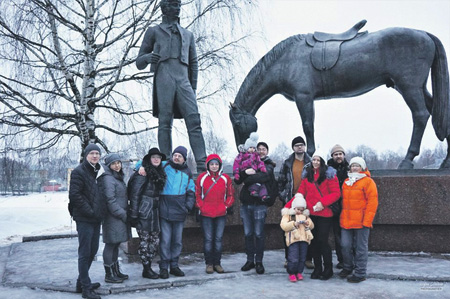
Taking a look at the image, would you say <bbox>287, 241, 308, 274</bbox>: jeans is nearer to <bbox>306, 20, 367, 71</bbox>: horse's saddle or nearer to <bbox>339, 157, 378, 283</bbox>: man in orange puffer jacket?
<bbox>339, 157, 378, 283</bbox>: man in orange puffer jacket

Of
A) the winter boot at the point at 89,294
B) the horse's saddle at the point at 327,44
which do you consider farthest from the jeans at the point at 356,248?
the horse's saddle at the point at 327,44

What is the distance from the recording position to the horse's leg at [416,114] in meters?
5.86

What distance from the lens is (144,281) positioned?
4246mm

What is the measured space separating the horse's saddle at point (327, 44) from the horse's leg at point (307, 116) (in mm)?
565

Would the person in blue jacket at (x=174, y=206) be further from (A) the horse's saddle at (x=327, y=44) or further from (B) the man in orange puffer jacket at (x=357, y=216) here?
(A) the horse's saddle at (x=327, y=44)

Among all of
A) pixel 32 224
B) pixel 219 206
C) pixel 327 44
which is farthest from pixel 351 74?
pixel 32 224

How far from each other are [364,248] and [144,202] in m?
2.52

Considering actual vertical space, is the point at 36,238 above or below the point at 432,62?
below

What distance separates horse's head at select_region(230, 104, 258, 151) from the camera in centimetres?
632

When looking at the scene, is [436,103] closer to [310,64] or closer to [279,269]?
[310,64]

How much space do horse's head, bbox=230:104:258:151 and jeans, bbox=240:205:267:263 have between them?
5.73 feet

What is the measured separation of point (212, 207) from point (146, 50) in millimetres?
2654

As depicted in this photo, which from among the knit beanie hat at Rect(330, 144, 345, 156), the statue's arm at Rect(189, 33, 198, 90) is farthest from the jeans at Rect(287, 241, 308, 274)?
the statue's arm at Rect(189, 33, 198, 90)

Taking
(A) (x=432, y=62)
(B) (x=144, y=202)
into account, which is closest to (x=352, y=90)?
(A) (x=432, y=62)
